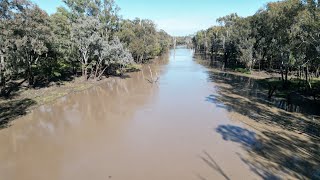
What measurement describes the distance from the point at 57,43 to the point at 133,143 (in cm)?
Answer: 2007

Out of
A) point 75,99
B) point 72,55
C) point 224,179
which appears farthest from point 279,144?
point 72,55

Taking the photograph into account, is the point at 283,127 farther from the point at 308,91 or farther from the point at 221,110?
the point at 308,91

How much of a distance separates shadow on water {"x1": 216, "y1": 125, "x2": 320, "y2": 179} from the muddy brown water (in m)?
0.09

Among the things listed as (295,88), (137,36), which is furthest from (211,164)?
(137,36)

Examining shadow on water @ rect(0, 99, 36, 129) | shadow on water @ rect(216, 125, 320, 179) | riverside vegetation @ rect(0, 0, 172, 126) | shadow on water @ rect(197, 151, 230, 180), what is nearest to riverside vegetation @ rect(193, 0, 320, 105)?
shadow on water @ rect(216, 125, 320, 179)

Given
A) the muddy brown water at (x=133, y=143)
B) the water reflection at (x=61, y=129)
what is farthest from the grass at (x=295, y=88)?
the water reflection at (x=61, y=129)

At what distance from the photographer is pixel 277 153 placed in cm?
1574

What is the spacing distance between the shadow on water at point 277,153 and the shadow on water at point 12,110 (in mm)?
15390

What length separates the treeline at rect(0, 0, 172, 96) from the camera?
25.9m

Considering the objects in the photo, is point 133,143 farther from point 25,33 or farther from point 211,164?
point 25,33

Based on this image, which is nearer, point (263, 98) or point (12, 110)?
point (12, 110)

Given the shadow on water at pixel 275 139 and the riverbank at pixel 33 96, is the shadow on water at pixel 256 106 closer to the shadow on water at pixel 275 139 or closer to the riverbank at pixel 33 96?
the shadow on water at pixel 275 139

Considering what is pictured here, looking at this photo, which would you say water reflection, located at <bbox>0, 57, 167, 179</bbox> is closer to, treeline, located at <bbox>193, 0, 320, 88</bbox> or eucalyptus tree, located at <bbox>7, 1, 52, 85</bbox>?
eucalyptus tree, located at <bbox>7, 1, 52, 85</bbox>

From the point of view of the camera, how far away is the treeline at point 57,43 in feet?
84.8
